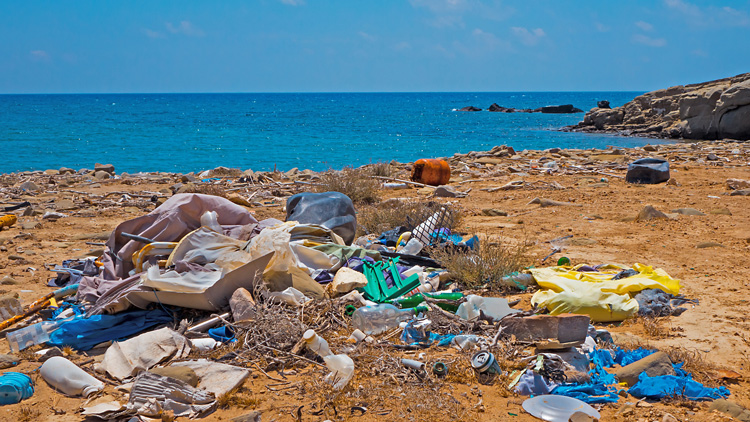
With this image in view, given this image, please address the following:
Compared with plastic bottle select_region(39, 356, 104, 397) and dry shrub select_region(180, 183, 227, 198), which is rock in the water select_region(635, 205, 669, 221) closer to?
dry shrub select_region(180, 183, 227, 198)

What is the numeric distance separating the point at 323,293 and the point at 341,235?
1.72 meters

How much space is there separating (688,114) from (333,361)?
26784 millimetres

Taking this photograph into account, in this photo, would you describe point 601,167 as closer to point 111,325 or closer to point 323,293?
point 323,293

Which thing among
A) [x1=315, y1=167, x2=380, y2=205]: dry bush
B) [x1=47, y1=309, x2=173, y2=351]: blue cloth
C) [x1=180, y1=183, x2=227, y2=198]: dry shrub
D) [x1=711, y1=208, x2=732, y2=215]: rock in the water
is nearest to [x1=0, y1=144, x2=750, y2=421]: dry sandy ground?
[x1=711, y1=208, x2=732, y2=215]: rock in the water

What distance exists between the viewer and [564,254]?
5828mm

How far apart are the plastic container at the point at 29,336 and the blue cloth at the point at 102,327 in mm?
76

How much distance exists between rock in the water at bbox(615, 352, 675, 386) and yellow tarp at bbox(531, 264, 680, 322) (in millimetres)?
877

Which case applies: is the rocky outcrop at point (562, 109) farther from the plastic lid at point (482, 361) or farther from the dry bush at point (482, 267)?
the plastic lid at point (482, 361)

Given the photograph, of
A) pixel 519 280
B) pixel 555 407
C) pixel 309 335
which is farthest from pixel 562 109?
pixel 555 407

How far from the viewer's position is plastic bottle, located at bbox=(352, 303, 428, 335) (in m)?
3.88

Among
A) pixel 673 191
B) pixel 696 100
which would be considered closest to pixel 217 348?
pixel 673 191

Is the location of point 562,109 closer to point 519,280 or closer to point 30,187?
point 30,187

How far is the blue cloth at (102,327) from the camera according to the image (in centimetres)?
377

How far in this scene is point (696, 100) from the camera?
24.9m
